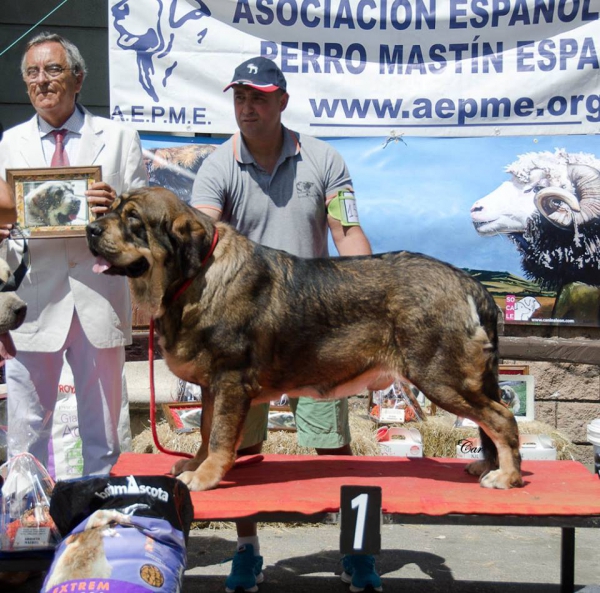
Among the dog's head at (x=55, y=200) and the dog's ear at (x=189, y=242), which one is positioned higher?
the dog's head at (x=55, y=200)

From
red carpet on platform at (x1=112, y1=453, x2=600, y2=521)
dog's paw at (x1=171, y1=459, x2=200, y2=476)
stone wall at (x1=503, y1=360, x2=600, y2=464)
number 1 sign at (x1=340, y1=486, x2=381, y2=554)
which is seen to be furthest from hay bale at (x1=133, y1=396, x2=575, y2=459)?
number 1 sign at (x1=340, y1=486, x2=381, y2=554)

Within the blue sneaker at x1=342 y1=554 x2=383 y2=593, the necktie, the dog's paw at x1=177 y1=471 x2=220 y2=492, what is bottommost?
the blue sneaker at x1=342 y1=554 x2=383 y2=593

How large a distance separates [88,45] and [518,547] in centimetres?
547

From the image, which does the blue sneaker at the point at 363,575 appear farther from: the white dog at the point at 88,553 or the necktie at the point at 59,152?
the necktie at the point at 59,152

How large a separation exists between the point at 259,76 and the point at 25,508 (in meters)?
2.29

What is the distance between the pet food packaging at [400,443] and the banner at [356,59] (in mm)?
2315

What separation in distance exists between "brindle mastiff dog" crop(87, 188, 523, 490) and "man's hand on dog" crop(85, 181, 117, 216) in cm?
52

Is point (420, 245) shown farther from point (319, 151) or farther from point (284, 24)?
point (319, 151)

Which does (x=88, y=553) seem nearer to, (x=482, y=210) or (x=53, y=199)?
(x=53, y=199)

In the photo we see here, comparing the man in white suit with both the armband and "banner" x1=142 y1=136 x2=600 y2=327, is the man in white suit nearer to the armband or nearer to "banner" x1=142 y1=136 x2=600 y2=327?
the armband

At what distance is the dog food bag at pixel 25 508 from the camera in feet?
11.8

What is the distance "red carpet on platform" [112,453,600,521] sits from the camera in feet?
11.3

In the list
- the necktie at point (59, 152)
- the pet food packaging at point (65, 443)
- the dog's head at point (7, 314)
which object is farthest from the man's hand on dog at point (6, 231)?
the pet food packaging at point (65, 443)

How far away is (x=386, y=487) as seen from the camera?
3826mm
